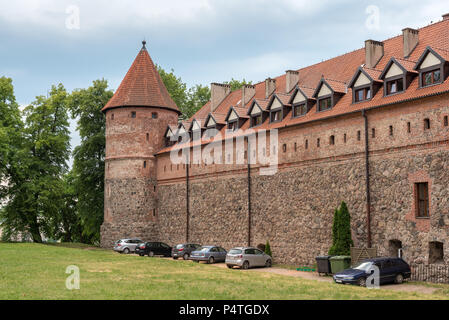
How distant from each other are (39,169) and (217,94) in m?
17.4

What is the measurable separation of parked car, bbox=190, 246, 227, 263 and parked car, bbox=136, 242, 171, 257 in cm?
490

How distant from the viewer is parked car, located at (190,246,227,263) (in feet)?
103

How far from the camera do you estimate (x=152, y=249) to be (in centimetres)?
3631

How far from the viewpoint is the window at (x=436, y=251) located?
22.6m

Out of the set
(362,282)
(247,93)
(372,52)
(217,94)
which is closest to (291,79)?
(247,93)

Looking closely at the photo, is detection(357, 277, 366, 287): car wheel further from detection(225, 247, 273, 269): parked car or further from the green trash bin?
detection(225, 247, 273, 269): parked car

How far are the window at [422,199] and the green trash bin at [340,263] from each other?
3.61 m

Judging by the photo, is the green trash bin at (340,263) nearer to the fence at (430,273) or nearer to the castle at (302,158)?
the castle at (302,158)

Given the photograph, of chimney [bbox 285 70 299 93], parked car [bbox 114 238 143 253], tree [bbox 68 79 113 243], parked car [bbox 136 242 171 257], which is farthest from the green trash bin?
tree [bbox 68 79 113 243]

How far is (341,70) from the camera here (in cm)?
3189

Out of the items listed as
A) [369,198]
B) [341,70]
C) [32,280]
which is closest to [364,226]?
[369,198]

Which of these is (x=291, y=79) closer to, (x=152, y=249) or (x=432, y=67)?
(x=432, y=67)
